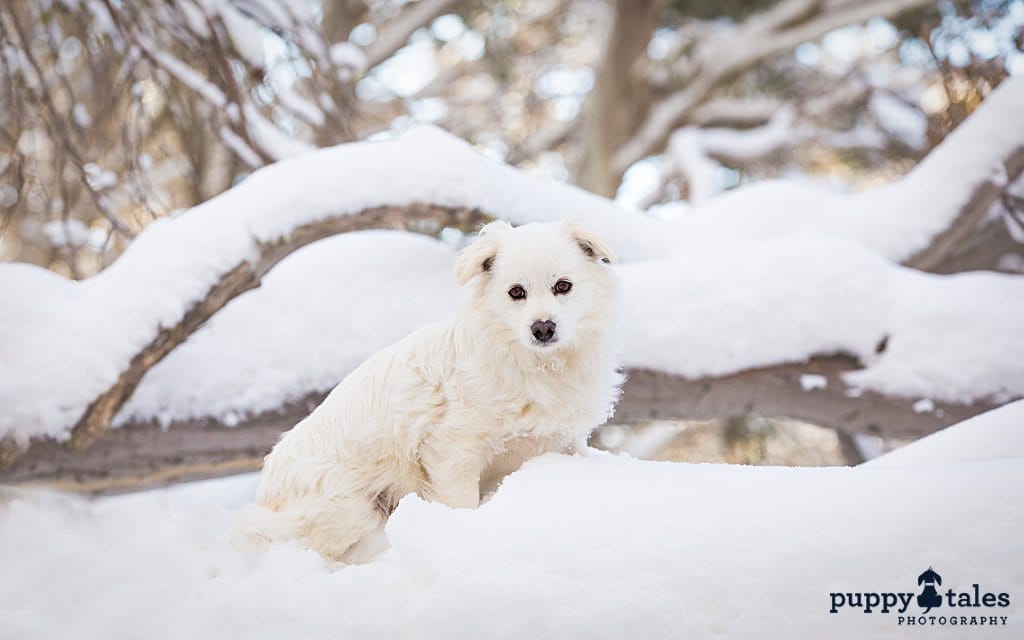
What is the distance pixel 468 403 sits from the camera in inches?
105

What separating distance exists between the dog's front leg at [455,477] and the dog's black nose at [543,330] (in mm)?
519

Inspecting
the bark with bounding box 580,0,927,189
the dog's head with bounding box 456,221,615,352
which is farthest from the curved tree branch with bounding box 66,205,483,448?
the bark with bounding box 580,0,927,189

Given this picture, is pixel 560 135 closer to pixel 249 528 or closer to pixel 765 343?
pixel 765 343

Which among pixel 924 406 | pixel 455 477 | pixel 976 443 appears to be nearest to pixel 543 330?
pixel 455 477

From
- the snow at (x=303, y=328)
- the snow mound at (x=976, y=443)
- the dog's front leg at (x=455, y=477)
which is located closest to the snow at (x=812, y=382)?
the snow mound at (x=976, y=443)

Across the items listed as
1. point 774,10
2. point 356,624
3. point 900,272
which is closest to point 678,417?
point 900,272

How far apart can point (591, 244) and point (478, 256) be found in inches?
17.3

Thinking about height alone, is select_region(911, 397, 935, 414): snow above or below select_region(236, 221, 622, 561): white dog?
below

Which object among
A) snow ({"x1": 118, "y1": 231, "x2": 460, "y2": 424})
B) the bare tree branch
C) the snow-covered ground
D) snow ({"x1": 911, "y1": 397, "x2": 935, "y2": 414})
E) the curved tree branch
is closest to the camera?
the snow-covered ground

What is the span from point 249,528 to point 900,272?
4076 mm

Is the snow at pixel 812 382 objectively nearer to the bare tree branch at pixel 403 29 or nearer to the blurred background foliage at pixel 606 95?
the blurred background foliage at pixel 606 95

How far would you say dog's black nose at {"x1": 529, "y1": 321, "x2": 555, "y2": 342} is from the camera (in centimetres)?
256

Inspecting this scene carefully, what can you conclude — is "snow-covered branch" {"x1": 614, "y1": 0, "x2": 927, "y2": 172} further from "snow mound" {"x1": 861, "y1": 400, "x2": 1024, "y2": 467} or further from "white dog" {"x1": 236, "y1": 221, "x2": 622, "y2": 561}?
"white dog" {"x1": 236, "y1": 221, "x2": 622, "y2": 561}

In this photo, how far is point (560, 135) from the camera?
11.7 metres
